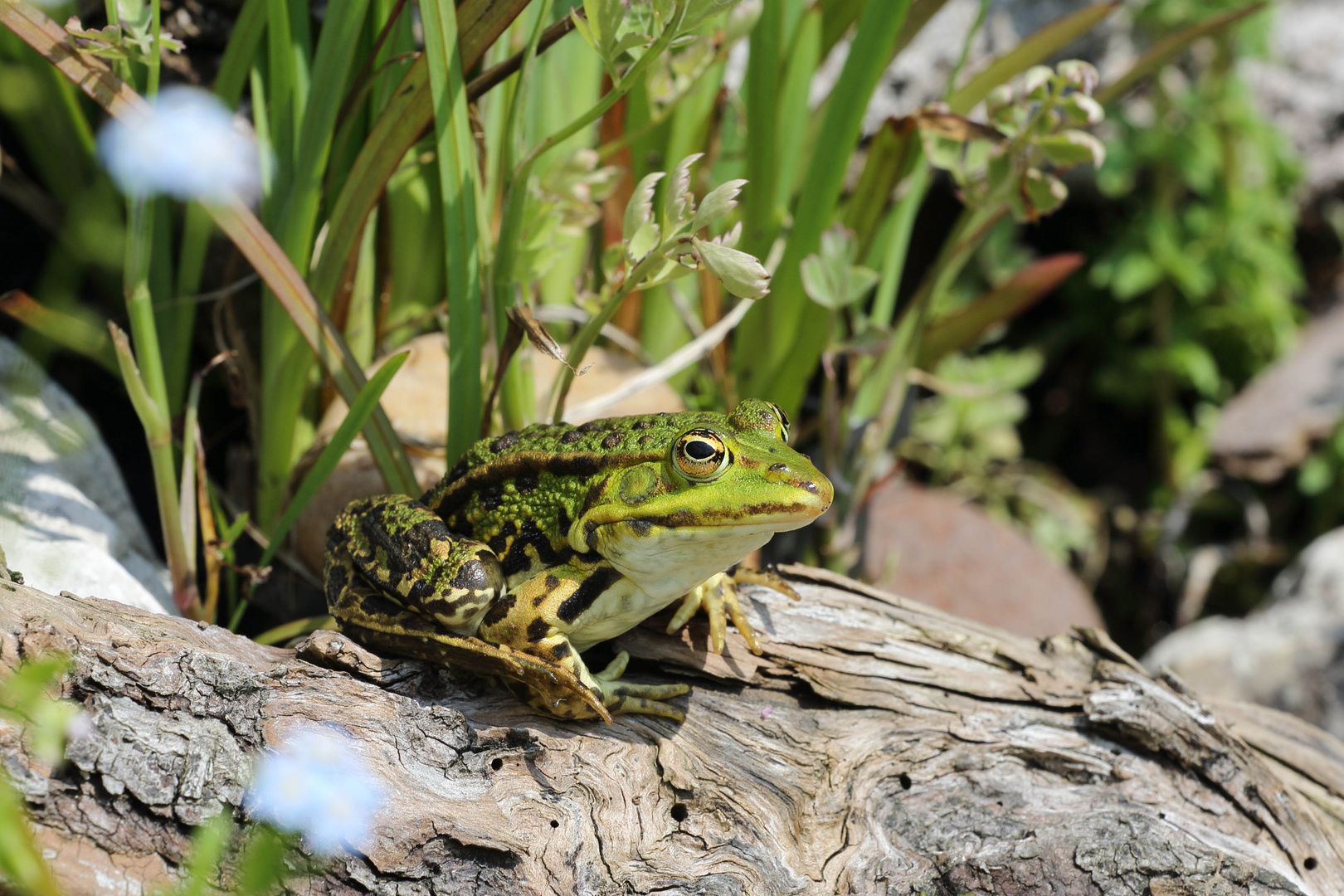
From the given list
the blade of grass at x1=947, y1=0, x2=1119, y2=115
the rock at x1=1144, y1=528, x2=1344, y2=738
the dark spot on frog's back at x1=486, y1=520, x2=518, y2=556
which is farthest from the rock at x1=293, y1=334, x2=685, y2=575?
the rock at x1=1144, y1=528, x2=1344, y2=738

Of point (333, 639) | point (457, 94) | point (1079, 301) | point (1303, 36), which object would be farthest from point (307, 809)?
point (1303, 36)

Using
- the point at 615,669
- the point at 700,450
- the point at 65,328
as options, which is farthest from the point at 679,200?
the point at 65,328

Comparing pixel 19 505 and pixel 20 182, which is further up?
pixel 20 182

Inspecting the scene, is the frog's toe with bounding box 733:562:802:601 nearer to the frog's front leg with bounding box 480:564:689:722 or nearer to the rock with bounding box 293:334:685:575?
the frog's front leg with bounding box 480:564:689:722

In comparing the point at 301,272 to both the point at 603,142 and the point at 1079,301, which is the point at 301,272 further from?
the point at 1079,301

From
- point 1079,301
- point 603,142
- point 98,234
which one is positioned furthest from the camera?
point 1079,301

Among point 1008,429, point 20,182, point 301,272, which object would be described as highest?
point 20,182
